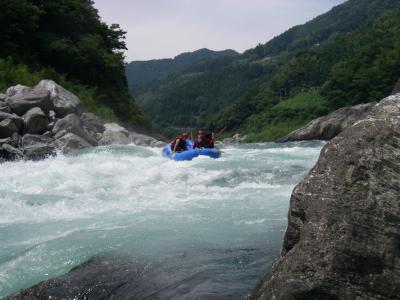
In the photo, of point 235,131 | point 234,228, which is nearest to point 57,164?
point 234,228

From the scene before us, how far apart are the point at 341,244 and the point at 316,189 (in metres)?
0.57

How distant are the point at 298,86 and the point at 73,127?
305 ft

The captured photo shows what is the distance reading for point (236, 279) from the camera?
525 cm

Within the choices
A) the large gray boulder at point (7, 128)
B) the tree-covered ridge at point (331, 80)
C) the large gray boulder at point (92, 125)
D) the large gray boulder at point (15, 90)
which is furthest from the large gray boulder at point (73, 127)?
the tree-covered ridge at point (331, 80)

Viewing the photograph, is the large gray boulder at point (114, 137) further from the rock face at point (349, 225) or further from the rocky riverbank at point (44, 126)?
the rock face at point (349, 225)

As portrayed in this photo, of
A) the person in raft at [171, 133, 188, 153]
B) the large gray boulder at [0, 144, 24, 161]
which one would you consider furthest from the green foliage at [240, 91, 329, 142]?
the large gray boulder at [0, 144, 24, 161]

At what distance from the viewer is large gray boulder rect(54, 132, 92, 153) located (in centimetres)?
1811

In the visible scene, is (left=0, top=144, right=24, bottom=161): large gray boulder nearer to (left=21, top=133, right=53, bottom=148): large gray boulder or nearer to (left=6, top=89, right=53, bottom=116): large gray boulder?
(left=21, top=133, right=53, bottom=148): large gray boulder

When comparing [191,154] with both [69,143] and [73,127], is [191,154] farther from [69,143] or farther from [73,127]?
[73,127]

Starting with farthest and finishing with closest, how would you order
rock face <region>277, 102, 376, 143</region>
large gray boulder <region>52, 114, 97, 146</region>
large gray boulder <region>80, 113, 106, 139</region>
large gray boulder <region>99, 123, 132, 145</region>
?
rock face <region>277, 102, 376, 143</region> → large gray boulder <region>99, 123, 132, 145</region> → large gray boulder <region>80, 113, 106, 139</region> → large gray boulder <region>52, 114, 97, 146</region>

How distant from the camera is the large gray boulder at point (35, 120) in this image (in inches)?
727

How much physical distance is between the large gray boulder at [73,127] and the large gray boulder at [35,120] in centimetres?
62

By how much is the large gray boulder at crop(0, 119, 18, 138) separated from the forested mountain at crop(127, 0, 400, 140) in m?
55.1

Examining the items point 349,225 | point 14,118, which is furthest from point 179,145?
point 349,225
